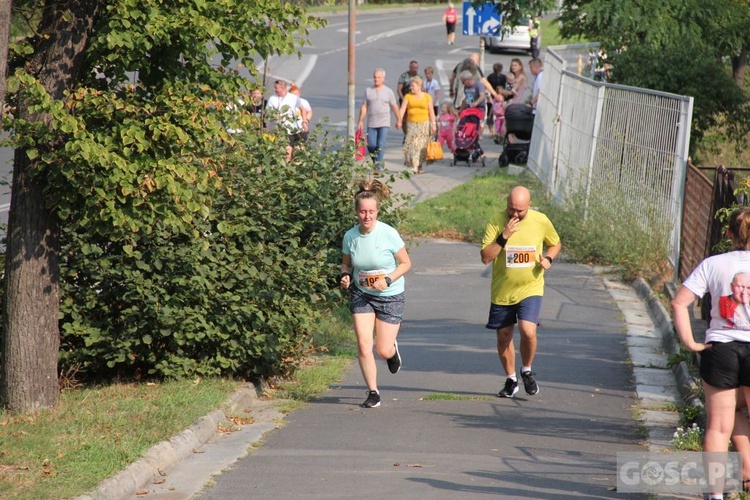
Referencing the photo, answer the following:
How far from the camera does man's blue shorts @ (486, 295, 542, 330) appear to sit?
9.04 m

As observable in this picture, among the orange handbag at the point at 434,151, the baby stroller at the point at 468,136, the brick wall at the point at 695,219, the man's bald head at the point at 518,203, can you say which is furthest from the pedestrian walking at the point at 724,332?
the orange handbag at the point at 434,151

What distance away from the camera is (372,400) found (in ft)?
28.8

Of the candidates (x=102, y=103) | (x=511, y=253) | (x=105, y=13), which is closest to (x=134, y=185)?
(x=102, y=103)

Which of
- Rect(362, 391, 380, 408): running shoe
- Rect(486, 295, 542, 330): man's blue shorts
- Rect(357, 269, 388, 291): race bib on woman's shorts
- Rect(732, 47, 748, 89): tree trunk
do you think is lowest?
Rect(362, 391, 380, 408): running shoe

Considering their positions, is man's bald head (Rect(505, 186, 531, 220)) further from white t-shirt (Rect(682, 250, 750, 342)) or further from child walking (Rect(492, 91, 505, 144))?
child walking (Rect(492, 91, 505, 144))

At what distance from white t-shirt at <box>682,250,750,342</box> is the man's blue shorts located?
3088 mm

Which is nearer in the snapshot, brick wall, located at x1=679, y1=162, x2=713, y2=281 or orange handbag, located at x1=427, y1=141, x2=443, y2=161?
brick wall, located at x1=679, y1=162, x2=713, y2=281

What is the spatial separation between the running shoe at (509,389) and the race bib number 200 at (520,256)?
3.09 feet

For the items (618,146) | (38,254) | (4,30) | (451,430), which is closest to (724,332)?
(451,430)

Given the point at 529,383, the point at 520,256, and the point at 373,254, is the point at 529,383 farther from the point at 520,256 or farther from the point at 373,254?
the point at 373,254

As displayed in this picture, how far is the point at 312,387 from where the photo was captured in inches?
376

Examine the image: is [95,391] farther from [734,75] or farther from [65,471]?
[734,75]

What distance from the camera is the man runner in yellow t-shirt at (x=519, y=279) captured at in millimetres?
9016

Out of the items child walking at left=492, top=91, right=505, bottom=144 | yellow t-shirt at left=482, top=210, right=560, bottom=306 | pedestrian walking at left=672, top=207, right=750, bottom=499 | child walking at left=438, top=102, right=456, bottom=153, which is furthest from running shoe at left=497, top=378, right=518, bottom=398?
child walking at left=492, top=91, right=505, bottom=144
